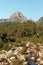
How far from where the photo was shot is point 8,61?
41.5m

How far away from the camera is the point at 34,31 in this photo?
9038cm

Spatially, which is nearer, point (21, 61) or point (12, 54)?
point (21, 61)

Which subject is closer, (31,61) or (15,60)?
(15,60)

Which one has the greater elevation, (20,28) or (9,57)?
(20,28)

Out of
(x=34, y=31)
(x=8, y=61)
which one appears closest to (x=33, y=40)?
(x=34, y=31)

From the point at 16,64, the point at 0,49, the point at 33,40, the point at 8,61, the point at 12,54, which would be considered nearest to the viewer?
the point at 16,64

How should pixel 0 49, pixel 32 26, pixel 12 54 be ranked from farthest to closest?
1. pixel 32 26
2. pixel 0 49
3. pixel 12 54

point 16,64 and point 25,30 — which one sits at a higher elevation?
point 25,30

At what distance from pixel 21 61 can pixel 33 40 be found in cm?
3312

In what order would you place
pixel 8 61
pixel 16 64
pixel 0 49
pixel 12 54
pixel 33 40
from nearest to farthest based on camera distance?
pixel 16 64
pixel 8 61
pixel 12 54
pixel 0 49
pixel 33 40

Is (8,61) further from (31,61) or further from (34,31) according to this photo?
(34,31)

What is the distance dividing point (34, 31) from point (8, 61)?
163 feet

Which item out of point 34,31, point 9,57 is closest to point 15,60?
point 9,57

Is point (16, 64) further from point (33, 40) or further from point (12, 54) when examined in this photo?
point (33, 40)
